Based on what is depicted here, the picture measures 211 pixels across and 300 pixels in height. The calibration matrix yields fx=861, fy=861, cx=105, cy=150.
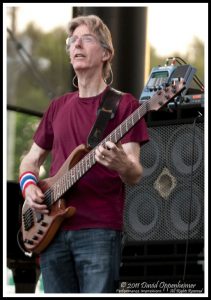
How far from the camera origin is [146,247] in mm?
4859

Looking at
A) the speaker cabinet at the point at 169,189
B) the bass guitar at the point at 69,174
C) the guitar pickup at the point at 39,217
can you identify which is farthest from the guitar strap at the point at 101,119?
the speaker cabinet at the point at 169,189

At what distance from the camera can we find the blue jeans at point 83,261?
3703 mm

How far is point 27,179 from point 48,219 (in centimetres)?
25

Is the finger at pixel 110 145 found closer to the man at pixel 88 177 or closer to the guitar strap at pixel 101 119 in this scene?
the man at pixel 88 177

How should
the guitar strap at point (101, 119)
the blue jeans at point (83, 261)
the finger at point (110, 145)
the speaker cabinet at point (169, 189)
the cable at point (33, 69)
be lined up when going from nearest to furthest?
1. the finger at point (110, 145)
2. the blue jeans at point (83, 261)
3. the guitar strap at point (101, 119)
4. the speaker cabinet at point (169, 189)
5. the cable at point (33, 69)

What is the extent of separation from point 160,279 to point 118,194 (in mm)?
1088

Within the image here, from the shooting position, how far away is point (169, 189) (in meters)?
4.81

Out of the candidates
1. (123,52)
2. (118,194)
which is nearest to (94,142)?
(118,194)

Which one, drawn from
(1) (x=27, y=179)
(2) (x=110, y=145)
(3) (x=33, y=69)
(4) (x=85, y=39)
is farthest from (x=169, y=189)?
(3) (x=33, y=69)

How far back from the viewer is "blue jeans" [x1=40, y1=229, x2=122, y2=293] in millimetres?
3703

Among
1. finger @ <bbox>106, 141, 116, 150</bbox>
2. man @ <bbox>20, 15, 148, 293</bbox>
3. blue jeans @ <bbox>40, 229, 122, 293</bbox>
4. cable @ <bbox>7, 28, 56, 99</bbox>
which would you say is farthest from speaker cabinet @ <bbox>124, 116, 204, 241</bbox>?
cable @ <bbox>7, 28, 56, 99</bbox>

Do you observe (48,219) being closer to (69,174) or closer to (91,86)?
(69,174)

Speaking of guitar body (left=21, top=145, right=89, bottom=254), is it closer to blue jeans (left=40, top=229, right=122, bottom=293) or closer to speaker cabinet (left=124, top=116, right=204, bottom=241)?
blue jeans (left=40, top=229, right=122, bottom=293)

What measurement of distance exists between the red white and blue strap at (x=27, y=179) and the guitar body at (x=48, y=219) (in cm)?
4
